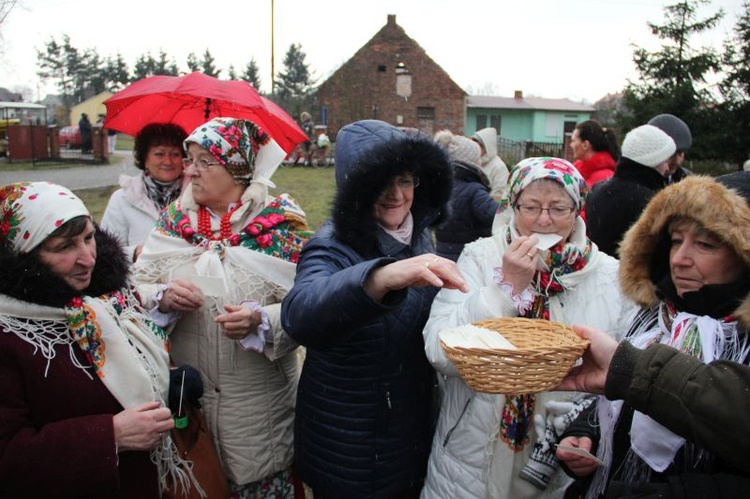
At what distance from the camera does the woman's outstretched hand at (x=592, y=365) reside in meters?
1.86

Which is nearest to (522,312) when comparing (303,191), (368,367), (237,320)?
(368,367)

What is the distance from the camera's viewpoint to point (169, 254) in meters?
2.76

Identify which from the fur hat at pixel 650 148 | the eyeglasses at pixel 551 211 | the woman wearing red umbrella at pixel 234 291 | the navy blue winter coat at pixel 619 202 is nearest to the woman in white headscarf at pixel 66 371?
the woman wearing red umbrella at pixel 234 291

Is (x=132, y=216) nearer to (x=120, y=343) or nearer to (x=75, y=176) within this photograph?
(x=120, y=343)

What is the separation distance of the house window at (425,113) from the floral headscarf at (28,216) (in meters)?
37.2

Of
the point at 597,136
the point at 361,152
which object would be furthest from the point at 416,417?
the point at 597,136

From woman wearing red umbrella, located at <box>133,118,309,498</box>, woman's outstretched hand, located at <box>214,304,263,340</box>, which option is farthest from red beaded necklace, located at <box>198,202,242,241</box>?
woman's outstretched hand, located at <box>214,304,263,340</box>

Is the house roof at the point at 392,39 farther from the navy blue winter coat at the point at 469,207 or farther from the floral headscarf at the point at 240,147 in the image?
the floral headscarf at the point at 240,147

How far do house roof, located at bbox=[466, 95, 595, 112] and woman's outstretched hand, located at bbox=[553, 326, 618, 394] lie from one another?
157 feet

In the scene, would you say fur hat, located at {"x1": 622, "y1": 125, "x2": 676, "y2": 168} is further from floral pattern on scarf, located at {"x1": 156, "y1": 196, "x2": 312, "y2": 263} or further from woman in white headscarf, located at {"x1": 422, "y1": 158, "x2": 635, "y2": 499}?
floral pattern on scarf, located at {"x1": 156, "y1": 196, "x2": 312, "y2": 263}

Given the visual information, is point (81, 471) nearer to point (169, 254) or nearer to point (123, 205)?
point (169, 254)

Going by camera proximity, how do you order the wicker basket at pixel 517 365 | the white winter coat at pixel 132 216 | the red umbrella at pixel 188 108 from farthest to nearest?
the red umbrella at pixel 188 108 → the white winter coat at pixel 132 216 → the wicker basket at pixel 517 365

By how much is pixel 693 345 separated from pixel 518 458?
31.6 inches

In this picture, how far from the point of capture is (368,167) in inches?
85.7
